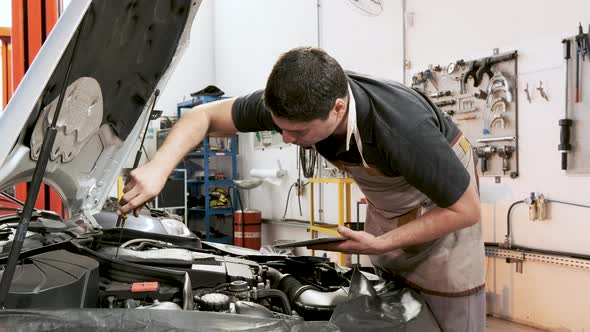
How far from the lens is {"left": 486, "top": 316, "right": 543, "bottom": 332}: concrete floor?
313 cm

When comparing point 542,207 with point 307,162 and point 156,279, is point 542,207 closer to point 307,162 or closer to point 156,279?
point 307,162

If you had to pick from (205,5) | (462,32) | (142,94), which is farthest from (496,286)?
(205,5)

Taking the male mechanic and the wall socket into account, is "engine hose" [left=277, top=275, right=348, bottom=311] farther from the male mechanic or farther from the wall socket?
the wall socket

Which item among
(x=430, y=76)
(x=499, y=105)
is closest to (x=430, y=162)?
(x=499, y=105)

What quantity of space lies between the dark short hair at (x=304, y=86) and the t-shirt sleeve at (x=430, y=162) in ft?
0.67

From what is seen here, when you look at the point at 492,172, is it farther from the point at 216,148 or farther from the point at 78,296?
the point at 216,148

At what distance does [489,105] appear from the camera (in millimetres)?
3363

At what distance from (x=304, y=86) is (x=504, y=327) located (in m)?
2.72

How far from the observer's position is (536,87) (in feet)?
10.3

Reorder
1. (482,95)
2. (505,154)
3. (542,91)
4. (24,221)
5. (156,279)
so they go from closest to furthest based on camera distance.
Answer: (24,221) < (156,279) < (542,91) < (505,154) < (482,95)

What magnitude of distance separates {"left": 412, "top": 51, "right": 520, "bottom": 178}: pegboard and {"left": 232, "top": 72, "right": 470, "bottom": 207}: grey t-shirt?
210 cm

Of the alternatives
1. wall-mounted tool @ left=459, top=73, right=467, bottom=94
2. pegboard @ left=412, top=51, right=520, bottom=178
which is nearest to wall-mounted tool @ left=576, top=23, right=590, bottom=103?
pegboard @ left=412, top=51, right=520, bottom=178

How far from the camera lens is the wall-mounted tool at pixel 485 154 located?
335cm

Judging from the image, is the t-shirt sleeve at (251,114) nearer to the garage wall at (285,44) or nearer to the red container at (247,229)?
the garage wall at (285,44)
